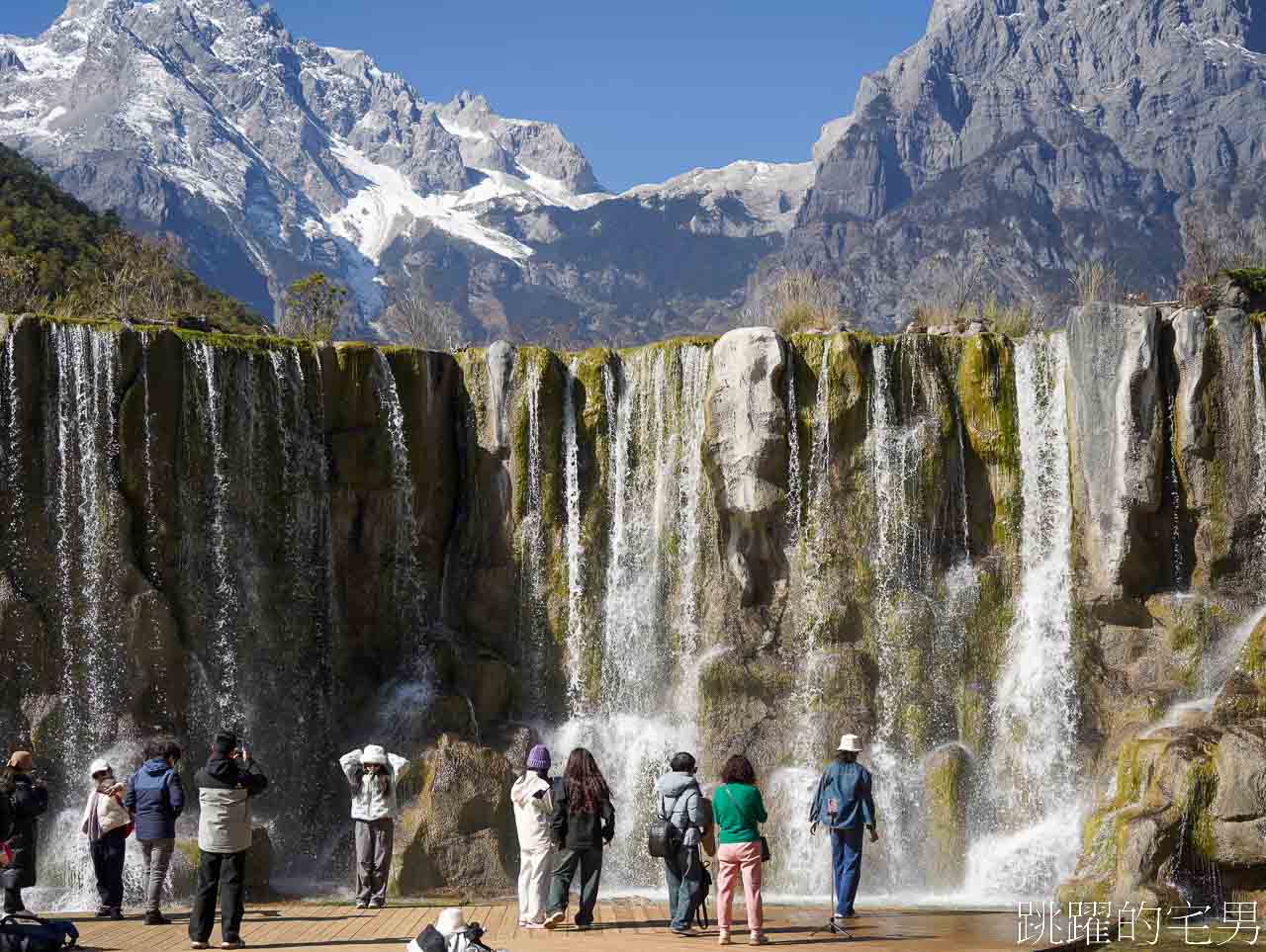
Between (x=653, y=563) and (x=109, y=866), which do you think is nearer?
(x=109, y=866)

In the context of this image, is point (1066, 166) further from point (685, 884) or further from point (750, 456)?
point (685, 884)

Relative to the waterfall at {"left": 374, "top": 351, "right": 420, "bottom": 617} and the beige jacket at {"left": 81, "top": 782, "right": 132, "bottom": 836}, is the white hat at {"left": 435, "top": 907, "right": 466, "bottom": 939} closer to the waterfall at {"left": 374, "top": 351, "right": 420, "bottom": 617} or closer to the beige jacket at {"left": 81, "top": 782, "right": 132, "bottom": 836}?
the beige jacket at {"left": 81, "top": 782, "right": 132, "bottom": 836}

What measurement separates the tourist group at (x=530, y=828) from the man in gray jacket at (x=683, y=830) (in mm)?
11

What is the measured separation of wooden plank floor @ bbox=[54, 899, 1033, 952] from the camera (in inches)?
618

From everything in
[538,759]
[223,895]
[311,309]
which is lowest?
[223,895]

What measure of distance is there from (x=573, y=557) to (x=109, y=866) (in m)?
12.4

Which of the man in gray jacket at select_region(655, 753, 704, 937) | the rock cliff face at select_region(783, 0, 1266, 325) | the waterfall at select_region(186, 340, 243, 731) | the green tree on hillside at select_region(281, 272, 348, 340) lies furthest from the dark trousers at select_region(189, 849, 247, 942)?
the rock cliff face at select_region(783, 0, 1266, 325)

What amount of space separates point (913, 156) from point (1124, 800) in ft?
608

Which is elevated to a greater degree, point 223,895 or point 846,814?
point 846,814

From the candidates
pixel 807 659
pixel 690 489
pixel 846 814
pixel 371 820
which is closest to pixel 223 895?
pixel 371 820

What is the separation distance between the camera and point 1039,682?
89.5 feet

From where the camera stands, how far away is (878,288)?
6639 inches

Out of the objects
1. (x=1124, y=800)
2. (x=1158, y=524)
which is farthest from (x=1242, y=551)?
(x=1124, y=800)

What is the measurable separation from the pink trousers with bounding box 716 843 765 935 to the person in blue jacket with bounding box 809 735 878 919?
1628 mm
